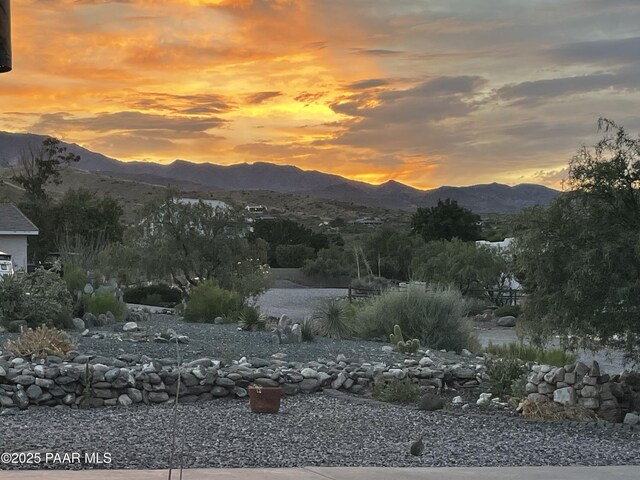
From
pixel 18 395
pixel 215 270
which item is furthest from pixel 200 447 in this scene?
pixel 215 270

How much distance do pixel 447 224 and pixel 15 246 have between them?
28.6 metres

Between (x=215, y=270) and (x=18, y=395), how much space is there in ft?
58.9

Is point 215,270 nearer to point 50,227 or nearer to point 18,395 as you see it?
point 18,395

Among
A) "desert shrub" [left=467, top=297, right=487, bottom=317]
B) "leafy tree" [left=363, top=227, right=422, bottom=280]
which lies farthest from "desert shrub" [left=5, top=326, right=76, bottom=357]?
A: "leafy tree" [left=363, top=227, right=422, bottom=280]

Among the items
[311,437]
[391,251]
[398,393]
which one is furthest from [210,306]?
[391,251]

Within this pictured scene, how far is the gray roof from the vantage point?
136ft

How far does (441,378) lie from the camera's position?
47.4 feet

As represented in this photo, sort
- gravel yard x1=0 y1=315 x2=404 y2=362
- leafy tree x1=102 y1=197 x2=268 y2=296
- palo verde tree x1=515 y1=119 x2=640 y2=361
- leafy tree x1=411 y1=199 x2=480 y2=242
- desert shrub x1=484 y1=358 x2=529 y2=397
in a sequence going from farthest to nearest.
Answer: leafy tree x1=411 y1=199 x2=480 y2=242 → leafy tree x1=102 y1=197 x2=268 y2=296 → gravel yard x1=0 y1=315 x2=404 y2=362 → desert shrub x1=484 y1=358 x2=529 y2=397 → palo verde tree x1=515 y1=119 x2=640 y2=361

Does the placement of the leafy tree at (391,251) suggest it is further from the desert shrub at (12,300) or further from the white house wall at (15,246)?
the desert shrub at (12,300)

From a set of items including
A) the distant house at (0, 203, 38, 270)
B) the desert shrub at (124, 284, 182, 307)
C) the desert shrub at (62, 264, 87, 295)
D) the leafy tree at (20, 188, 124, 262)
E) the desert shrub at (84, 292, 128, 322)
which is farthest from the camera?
the leafy tree at (20, 188, 124, 262)

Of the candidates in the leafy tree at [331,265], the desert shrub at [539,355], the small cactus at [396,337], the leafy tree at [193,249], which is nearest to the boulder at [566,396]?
the desert shrub at [539,355]

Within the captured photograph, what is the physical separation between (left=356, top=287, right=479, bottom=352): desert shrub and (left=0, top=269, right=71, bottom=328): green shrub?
6860mm

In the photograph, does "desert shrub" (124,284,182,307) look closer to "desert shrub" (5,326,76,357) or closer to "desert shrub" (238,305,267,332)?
"desert shrub" (238,305,267,332)

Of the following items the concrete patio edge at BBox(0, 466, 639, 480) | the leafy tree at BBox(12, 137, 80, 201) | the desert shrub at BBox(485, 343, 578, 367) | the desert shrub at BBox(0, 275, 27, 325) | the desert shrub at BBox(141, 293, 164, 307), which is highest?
the leafy tree at BBox(12, 137, 80, 201)
